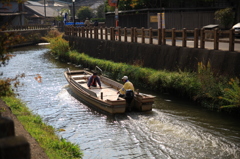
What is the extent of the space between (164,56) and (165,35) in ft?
4.99

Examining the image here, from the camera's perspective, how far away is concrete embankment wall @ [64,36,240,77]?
14141 mm

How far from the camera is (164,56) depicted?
18281mm

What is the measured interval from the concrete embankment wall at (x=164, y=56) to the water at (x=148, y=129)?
7.04ft

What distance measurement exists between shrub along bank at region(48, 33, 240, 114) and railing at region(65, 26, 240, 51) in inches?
59.3

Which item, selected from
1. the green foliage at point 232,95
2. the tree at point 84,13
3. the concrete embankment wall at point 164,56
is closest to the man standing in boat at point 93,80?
the concrete embankment wall at point 164,56

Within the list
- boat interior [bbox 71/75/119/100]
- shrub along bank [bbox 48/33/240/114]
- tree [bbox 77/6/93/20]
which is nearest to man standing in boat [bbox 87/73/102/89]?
boat interior [bbox 71/75/119/100]

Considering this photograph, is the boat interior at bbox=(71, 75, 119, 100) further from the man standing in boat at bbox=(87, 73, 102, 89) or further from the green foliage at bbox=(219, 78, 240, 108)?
the green foliage at bbox=(219, 78, 240, 108)

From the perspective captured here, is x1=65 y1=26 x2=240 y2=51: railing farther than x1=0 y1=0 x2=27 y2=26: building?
No

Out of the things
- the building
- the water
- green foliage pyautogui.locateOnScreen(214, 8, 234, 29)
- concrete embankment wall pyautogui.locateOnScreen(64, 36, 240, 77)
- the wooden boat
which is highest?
the building

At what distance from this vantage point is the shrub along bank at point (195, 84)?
12.0m

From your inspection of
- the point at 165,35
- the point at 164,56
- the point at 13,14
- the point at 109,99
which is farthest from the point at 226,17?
the point at 13,14

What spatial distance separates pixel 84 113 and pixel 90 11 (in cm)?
5853

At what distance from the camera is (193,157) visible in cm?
875

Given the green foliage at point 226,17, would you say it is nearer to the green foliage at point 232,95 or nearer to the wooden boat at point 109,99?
the wooden boat at point 109,99
